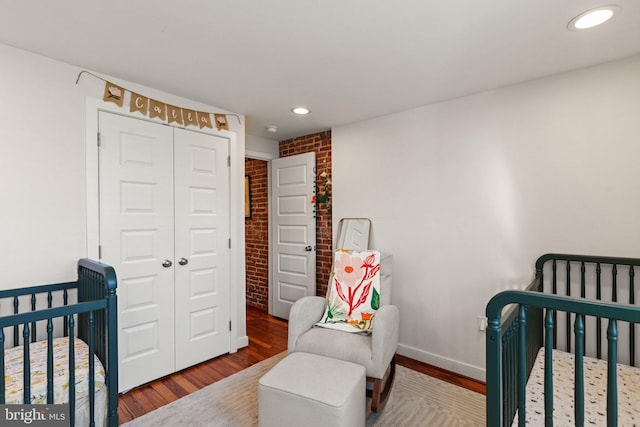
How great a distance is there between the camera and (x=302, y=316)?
233cm

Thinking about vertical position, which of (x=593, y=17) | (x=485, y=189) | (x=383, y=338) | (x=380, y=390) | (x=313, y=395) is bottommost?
(x=380, y=390)

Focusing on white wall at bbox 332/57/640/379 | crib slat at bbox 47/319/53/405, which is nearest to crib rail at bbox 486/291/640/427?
white wall at bbox 332/57/640/379

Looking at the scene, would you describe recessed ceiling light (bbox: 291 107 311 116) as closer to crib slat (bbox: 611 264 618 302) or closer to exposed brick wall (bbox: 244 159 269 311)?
exposed brick wall (bbox: 244 159 269 311)

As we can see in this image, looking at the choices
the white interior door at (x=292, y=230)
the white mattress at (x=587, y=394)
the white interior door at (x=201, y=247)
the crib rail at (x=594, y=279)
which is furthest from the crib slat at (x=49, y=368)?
the crib rail at (x=594, y=279)

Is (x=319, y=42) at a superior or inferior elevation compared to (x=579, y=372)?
superior

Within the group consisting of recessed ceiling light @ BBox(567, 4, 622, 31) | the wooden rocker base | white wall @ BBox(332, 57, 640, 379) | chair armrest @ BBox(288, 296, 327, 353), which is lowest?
the wooden rocker base

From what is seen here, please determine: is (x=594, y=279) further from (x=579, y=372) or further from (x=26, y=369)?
(x=26, y=369)

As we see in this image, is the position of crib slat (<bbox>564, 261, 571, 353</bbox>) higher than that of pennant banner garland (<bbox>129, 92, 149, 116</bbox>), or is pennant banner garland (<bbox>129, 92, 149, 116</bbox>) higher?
pennant banner garland (<bbox>129, 92, 149, 116</bbox>)

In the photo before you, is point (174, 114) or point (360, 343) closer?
Result: point (360, 343)

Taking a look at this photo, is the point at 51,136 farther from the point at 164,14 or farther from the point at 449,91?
the point at 449,91

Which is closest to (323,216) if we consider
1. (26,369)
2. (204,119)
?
(204,119)

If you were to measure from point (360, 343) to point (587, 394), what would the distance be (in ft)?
3.87

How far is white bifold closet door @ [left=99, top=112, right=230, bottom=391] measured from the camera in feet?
7.53

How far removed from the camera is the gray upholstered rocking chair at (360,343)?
6.50 feet
